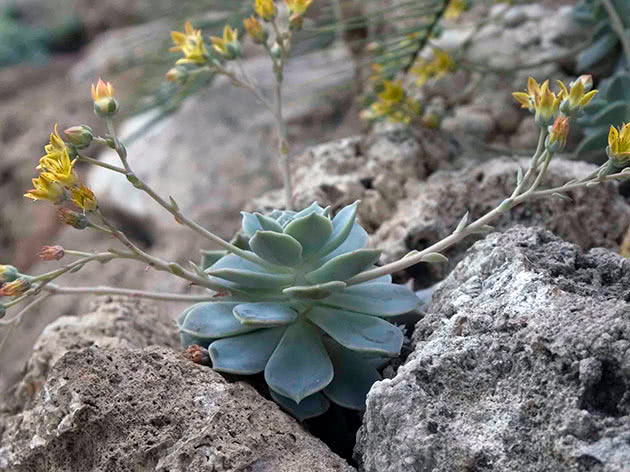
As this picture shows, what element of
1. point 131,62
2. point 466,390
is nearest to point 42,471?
point 466,390

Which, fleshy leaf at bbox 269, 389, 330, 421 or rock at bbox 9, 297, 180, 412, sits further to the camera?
rock at bbox 9, 297, 180, 412

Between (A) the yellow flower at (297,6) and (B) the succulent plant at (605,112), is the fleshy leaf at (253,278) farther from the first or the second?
(B) the succulent plant at (605,112)

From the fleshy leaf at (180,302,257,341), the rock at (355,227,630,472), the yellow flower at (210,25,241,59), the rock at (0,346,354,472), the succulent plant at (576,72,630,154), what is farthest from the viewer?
the succulent plant at (576,72,630,154)

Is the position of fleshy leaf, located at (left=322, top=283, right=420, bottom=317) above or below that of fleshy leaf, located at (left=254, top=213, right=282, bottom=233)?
below

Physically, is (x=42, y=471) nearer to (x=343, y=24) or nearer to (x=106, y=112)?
(x=106, y=112)

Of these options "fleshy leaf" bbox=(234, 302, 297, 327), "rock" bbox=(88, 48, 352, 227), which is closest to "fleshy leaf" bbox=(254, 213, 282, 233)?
"fleshy leaf" bbox=(234, 302, 297, 327)

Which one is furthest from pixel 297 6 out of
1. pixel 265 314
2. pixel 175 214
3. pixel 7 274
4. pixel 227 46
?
pixel 7 274

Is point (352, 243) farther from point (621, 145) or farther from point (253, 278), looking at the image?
point (621, 145)

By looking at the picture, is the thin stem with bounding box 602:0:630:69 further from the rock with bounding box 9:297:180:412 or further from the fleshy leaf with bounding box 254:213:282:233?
the rock with bounding box 9:297:180:412
